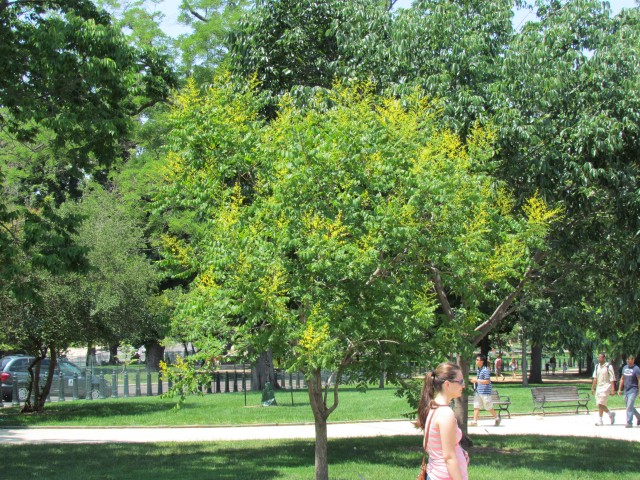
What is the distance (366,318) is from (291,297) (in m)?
A: 0.98

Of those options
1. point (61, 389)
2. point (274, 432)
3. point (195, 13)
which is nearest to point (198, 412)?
point (274, 432)

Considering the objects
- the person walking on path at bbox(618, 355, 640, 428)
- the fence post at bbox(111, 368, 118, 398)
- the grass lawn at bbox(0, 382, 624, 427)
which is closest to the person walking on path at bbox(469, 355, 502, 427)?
the grass lawn at bbox(0, 382, 624, 427)

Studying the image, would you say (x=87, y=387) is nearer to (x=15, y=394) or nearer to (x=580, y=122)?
(x=15, y=394)

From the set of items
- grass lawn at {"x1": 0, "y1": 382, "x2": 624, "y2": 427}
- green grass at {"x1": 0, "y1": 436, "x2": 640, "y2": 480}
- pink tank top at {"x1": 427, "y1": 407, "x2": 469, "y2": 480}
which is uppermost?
pink tank top at {"x1": 427, "y1": 407, "x2": 469, "y2": 480}

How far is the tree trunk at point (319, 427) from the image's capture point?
10.3 m

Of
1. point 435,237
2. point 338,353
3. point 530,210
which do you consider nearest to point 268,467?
point 338,353

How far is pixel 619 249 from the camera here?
14039mm

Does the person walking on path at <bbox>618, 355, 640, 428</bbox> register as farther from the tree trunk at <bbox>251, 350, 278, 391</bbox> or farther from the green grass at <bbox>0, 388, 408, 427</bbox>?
the tree trunk at <bbox>251, 350, 278, 391</bbox>

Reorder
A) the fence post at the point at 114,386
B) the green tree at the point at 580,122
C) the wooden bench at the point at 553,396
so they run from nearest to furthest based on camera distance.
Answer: the green tree at the point at 580,122, the wooden bench at the point at 553,396, the fence post at the point at 114,386

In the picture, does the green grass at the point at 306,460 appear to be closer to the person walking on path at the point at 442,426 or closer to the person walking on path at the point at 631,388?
the person walking on path at the point at 631,388

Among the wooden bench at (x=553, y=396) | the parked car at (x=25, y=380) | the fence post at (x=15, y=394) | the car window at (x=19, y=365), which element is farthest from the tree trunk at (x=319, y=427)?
the car window at (x=19, y=365)

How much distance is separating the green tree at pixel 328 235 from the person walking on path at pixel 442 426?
3153 millimetres

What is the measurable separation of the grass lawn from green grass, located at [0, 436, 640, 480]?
4.70 m

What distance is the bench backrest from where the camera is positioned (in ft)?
73.2
